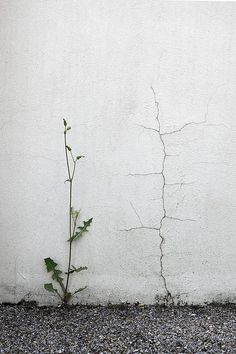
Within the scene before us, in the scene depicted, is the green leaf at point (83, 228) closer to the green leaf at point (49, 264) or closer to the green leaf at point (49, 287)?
the green leaf at point (49, 264)

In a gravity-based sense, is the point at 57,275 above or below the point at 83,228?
below

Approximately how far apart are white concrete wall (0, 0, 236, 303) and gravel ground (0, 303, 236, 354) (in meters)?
0.13

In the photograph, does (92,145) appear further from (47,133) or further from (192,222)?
(192,222)

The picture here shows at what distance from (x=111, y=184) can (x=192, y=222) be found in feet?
2.33

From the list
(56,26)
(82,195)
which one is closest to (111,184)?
(82,195)

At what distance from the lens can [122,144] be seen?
3799 millimetres

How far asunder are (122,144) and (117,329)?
1392 millimetres

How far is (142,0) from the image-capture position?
3689mm

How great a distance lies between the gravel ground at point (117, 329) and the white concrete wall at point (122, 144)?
126 millimetres

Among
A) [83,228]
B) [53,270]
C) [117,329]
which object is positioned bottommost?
[117,329]

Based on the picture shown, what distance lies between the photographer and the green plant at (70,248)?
3.81 meters

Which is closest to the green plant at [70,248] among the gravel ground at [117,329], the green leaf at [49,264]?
the green leaf at [49,264]

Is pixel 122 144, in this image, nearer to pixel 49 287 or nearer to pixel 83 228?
pixel 83 228

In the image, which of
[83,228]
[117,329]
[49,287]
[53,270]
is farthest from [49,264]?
[117,329]
